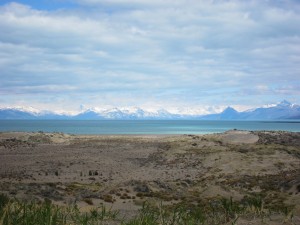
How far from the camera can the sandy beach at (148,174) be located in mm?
27031

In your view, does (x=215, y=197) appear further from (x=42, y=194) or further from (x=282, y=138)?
(x=282, y=138)

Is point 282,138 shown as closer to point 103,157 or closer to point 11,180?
point 103,157

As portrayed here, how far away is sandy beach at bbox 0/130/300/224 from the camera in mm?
27031

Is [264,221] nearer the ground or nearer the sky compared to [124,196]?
nearer the sky

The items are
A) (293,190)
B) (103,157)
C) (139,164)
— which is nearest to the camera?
(293,190)

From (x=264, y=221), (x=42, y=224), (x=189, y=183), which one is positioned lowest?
(x=189, y=183)

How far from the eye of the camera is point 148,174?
41.8 meters

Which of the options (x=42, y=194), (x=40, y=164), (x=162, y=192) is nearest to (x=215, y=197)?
(x=162, y=192)

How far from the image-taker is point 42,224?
973cm

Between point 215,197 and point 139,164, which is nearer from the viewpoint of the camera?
point 215,197

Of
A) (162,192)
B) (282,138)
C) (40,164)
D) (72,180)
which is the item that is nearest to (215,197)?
(162,192)

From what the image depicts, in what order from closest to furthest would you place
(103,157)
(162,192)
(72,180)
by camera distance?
1. (162,192)
2. (72,180)
3. (103,157)

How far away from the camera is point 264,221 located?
14.6m

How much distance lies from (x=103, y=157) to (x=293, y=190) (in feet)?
107
